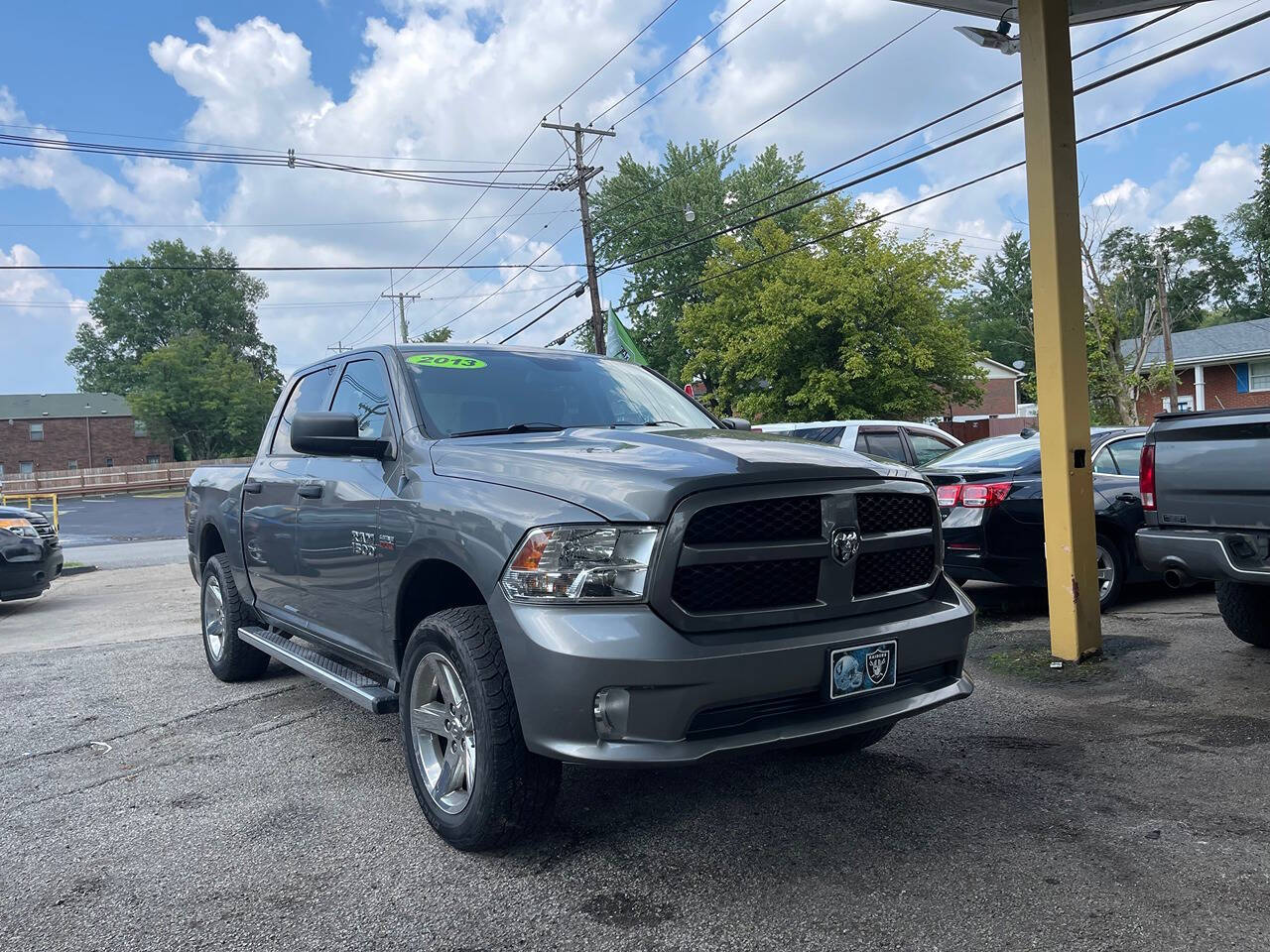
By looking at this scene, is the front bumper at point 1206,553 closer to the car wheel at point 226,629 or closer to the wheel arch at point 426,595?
the wheel arch at point 426,595

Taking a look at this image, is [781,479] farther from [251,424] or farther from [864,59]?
[251,424]

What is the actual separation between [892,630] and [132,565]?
16.1m

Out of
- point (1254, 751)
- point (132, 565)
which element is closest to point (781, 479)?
point (1254, 751)

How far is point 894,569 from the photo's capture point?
3.45 meters

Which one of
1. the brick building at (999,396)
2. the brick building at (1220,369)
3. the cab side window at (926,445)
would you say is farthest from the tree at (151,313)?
the cab side window at (926,445)

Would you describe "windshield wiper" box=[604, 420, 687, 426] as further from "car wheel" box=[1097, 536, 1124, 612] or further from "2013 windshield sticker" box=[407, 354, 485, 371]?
"car wheel" box=[1097, 536, 1124, 612]

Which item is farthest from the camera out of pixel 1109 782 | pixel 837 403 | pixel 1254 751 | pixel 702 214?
pixel 702 214

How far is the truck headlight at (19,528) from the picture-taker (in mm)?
10148

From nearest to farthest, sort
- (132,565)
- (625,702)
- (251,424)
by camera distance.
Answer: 1. (625,702)
2. (132,565)
3. (251,424)

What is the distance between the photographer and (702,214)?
44.3m

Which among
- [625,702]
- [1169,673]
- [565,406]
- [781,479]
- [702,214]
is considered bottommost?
[1169,673]

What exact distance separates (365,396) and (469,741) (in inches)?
79.5

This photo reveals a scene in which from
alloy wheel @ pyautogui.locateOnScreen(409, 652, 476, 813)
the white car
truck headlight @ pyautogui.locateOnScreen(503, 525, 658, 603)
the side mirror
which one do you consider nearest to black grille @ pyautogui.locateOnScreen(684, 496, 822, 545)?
truck headlight @ pyautogui.locateOnScreen(503, 525, 658, 603)

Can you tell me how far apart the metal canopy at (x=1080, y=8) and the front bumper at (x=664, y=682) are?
592 cm
